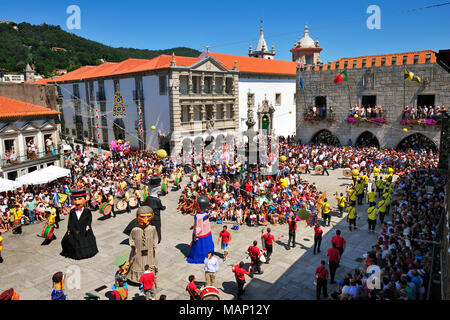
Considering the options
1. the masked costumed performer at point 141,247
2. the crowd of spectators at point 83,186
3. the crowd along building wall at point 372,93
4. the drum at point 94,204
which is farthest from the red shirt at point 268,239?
the crowd along building wall at point 372,93

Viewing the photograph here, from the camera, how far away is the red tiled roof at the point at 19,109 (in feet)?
70.2

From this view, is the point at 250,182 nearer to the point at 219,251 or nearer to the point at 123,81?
the point at 219,251

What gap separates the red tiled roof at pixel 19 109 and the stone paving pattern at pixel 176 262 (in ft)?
31.2

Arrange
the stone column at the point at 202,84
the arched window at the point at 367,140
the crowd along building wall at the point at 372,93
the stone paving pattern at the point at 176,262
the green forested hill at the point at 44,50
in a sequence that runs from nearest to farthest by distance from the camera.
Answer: the stone paving pattern at the point at 176,262, the crowd along building wall at the point at 372,93, the arched window at the point at 367,140, the stone column at the point at 202,84, the green forested hill at the point at 44,50

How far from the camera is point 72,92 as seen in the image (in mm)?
45031

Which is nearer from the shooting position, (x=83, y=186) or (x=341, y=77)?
(x=83, y=186)

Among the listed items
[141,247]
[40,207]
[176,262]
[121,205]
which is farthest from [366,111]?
[40,207]

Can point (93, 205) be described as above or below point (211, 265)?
below

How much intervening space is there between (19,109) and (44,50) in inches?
2127

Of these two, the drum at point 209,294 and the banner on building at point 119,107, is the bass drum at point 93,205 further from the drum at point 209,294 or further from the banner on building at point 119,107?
the banner on building at point 119,107

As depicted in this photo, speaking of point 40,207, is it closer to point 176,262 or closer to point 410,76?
point 176,262

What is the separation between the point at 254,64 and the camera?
142 feet

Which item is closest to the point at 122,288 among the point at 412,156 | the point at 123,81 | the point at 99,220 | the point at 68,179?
the point at 99,220

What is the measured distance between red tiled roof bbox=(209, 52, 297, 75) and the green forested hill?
38.4m
